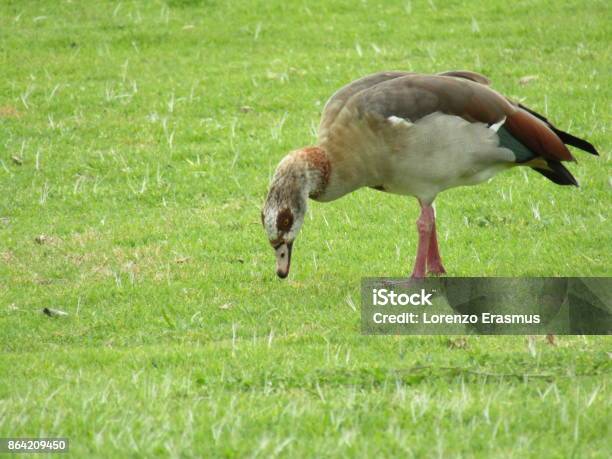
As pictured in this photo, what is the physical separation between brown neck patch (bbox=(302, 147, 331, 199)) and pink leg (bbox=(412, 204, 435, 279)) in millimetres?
853

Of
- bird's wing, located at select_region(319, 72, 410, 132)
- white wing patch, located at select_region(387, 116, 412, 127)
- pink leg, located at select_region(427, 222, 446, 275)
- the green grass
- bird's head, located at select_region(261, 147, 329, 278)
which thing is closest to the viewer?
the green grass

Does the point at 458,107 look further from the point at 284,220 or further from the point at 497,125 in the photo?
the point at 284,220

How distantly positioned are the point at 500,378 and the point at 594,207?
16.0ft

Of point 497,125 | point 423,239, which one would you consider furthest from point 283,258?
point 497,125

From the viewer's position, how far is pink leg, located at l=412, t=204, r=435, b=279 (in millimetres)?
9273

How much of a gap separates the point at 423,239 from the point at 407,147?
2.58 ft

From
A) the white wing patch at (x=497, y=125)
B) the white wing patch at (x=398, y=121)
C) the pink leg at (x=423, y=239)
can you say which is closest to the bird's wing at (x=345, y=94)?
the white wing patch at (x=398, y=121)

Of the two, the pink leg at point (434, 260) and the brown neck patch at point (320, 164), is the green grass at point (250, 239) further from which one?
the brown neck patch at point (320, 164)

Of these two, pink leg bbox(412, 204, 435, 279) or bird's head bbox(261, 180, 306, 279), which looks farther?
pink leg bbox(412, 204, 435, 279)

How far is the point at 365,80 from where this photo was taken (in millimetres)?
9656

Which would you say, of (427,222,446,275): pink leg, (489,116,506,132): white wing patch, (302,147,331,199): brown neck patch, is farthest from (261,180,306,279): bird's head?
(489,116,506,132): white wing patch

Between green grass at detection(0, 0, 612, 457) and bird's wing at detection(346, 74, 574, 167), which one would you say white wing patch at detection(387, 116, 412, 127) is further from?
green grass at detection(0, 0, 612, 457)

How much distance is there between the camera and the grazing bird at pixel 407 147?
357 inches

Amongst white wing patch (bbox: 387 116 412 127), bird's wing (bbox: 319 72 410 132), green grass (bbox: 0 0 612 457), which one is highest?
white wing patch (bbox: 387 116 412 127)
